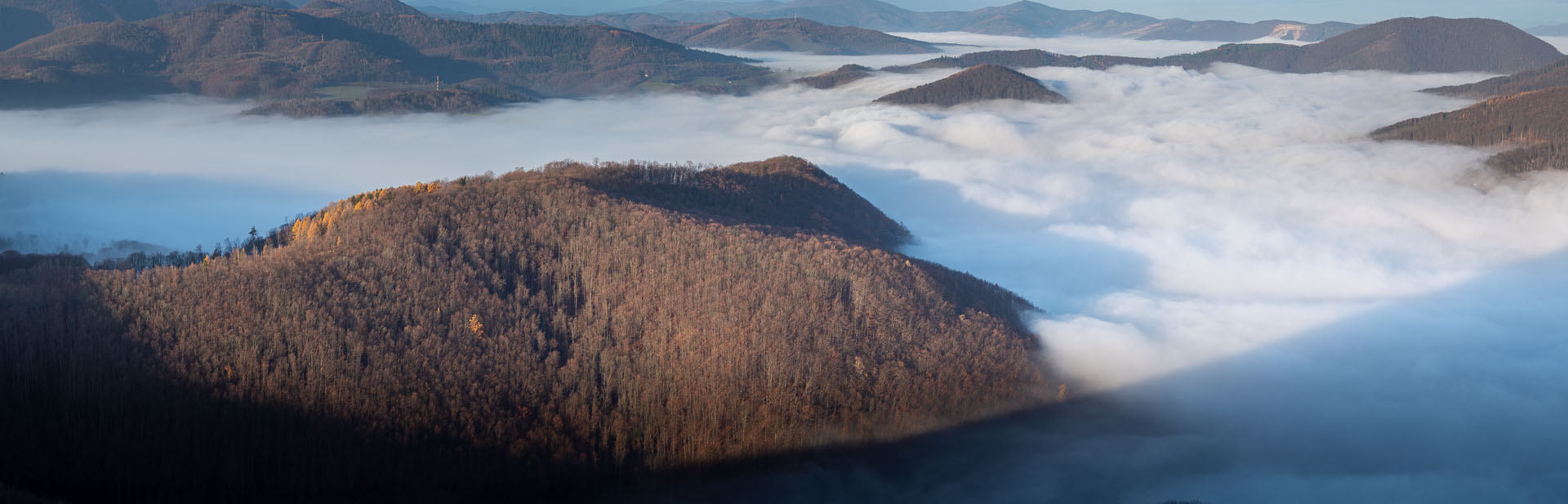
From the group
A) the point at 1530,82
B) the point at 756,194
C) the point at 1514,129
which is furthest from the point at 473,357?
the point at 1530,82

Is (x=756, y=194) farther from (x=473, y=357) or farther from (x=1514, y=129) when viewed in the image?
(x=1514, y=129)

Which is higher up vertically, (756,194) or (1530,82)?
(1530,82)

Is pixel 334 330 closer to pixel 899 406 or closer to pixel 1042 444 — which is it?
pixel 899 406

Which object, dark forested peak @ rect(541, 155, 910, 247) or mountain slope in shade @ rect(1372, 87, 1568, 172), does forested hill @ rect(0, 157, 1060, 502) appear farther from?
mountain slope in shade @ rect(1372, 87, 1568, 172)

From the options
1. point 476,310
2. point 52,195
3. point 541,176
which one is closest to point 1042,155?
point 541,176

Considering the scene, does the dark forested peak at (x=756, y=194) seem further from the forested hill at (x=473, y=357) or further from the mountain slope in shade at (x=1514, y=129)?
the mountain slope in shade at (x=1514, y=129)

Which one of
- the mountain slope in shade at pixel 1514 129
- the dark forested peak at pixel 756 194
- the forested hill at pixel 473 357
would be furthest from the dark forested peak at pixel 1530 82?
the forested hill at pixel 473 357

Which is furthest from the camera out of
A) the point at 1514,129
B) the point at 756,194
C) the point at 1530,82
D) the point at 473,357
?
the point at 1530,82
